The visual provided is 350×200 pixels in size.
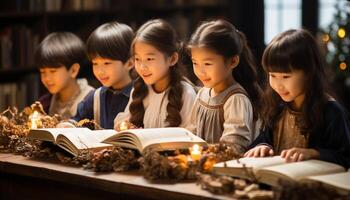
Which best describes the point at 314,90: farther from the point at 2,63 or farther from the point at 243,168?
the point at 2,63

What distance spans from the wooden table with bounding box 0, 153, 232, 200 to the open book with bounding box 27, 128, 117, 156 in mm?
89

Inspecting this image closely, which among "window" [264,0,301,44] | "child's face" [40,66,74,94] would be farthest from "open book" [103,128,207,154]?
"window" [264,0,301,44]

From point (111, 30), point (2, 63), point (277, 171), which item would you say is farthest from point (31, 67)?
point (277, 171)

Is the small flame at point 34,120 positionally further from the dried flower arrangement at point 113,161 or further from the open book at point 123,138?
the dried flower arrangement at point 113,161

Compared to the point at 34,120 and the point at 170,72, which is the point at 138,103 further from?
the point at 34,120

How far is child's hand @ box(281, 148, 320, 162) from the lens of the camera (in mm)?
2277

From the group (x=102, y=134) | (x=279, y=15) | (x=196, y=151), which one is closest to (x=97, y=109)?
(x=102, y=134)

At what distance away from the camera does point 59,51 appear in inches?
147

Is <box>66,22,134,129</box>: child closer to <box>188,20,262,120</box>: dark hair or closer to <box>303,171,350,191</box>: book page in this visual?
<box>188,20,262,120</box>: dark hair

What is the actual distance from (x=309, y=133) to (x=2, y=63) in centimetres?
278

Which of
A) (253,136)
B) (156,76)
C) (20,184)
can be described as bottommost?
(20,184)

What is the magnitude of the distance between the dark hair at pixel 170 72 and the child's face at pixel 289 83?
650 mm

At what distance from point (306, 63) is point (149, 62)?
82 cm

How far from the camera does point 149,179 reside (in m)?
2.31
